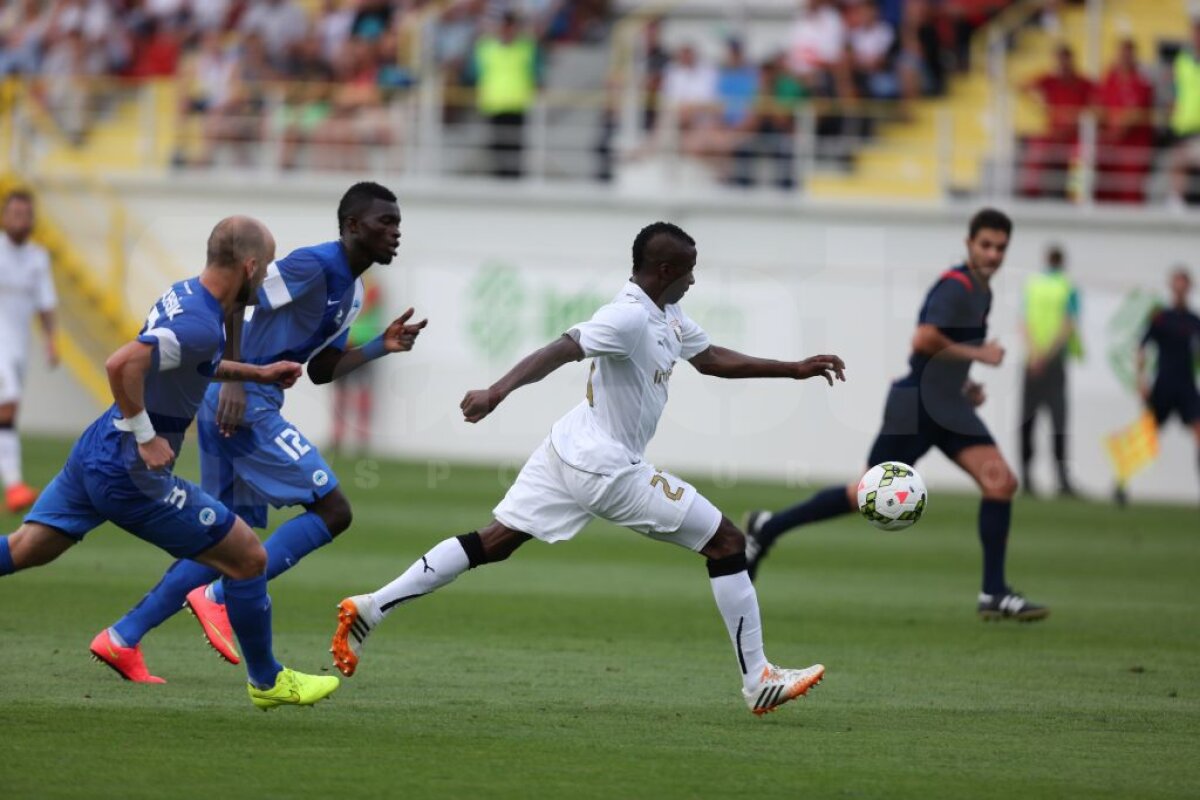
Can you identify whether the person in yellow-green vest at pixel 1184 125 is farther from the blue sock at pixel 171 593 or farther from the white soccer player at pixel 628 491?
the blue sock at pixel 171 593

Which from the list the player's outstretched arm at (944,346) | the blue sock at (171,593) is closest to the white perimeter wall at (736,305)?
the player's outstretched arm at (944,346)

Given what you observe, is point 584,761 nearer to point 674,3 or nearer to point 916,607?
point 916,607

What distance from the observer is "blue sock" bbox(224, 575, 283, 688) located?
7.57m

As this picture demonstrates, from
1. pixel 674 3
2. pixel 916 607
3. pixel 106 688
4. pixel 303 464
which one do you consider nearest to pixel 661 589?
pixel 916 607

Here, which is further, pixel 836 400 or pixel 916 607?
pixel 836 400

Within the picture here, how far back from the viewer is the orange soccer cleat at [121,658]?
835 centimetres

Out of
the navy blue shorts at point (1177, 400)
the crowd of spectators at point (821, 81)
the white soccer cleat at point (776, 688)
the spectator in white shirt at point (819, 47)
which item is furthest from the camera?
the spectator in white shirt at point (819, 47)

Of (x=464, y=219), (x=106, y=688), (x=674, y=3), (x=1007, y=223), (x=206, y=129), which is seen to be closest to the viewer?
(x=106, y=688)

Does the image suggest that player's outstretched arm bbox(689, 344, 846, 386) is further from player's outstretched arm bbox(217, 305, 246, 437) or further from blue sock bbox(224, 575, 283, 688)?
blue sock bbox(224, 575, 283, 688)

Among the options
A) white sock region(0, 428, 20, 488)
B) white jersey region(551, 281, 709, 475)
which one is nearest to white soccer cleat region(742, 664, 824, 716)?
white jersey region(551, 281, 709, 475)

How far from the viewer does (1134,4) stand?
27062mm

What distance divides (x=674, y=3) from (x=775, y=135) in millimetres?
4978

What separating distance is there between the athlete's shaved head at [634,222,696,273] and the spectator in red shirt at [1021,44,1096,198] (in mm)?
17182

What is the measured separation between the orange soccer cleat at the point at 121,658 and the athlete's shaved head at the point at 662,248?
9.60ft
